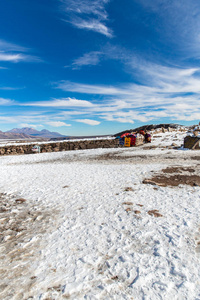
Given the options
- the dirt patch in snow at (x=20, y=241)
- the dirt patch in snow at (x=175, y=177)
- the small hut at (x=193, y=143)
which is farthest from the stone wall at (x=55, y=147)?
the dirt patch in snow at (x=20, y=241)

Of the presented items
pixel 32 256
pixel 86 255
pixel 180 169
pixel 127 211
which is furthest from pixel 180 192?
pixel 32 256

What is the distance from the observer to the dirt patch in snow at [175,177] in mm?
8655

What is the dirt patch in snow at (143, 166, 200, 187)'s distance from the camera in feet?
28.4

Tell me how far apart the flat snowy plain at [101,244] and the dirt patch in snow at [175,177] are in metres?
0.77

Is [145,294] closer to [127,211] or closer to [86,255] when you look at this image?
[86,255]

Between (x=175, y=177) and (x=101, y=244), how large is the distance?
7.22 metres

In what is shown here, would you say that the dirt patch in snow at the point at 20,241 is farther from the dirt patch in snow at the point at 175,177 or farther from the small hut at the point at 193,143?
the small hut at the point at 193,143

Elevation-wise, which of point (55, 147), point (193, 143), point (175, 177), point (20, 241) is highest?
point (193, 143)

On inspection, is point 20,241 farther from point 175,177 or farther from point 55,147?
point 55,147

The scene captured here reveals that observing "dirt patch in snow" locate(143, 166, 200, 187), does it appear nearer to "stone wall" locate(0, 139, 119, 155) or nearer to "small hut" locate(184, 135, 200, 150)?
"small hut" locate(184, 135, 200, 150)

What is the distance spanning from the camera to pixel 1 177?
1116cm

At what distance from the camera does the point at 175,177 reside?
9.67 meters

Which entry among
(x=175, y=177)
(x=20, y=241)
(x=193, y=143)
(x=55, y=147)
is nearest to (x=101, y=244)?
(x=20, y=241)

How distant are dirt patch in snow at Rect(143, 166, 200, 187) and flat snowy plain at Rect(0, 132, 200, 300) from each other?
2.53 feet
